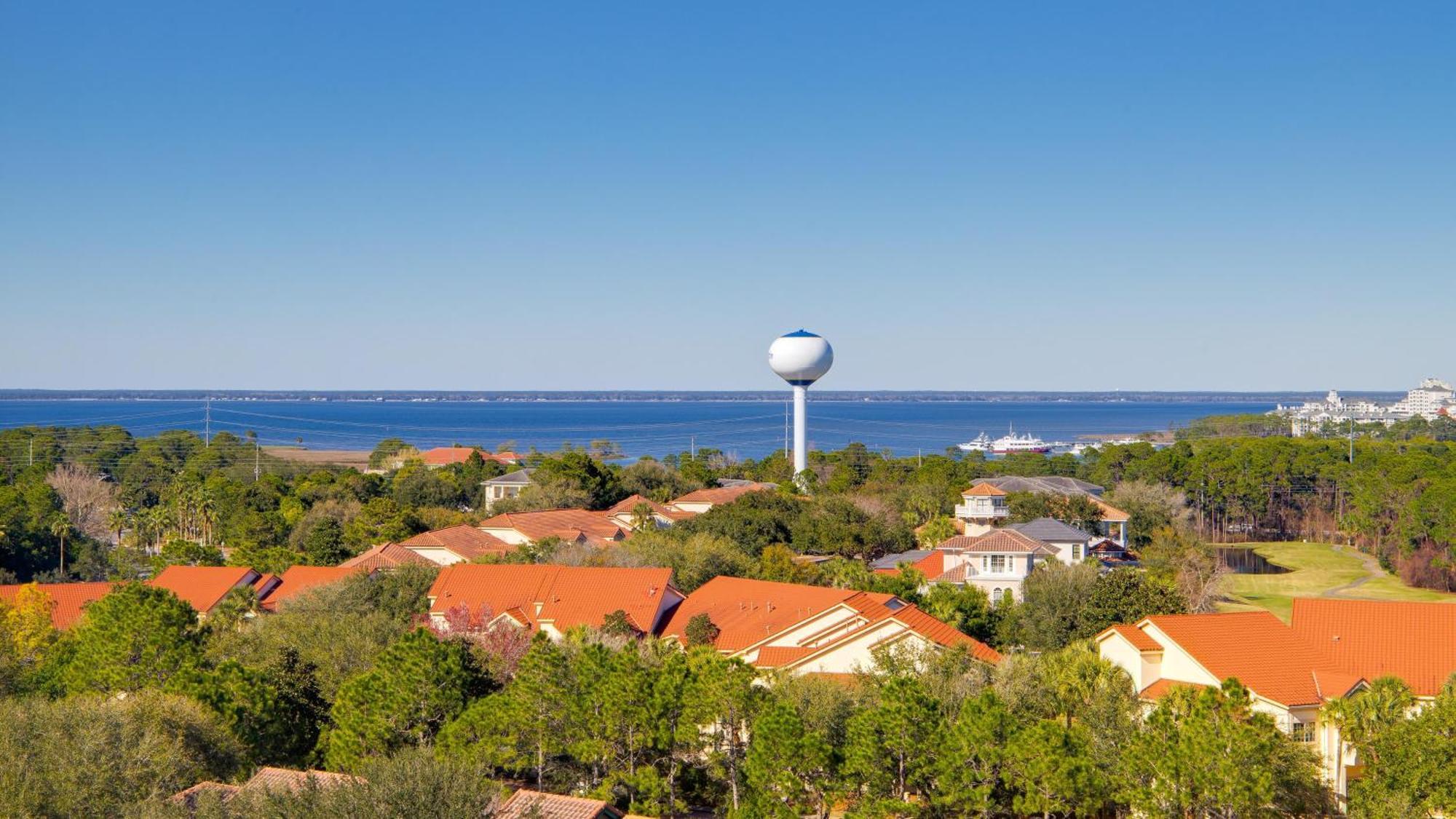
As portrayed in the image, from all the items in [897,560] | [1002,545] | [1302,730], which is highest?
[1002,545]

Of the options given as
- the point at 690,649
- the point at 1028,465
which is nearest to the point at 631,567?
the point at 690,649

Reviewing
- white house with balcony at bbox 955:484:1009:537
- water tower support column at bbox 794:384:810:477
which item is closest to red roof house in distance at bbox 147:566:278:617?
white house with balcony at bbox 955:484:1009:537

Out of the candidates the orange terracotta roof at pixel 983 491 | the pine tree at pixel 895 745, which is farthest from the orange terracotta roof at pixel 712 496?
the pine tree at pixel 895 745

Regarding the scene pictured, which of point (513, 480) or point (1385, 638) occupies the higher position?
point (1385, 638)

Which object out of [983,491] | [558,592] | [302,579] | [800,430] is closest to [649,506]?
[983,491]

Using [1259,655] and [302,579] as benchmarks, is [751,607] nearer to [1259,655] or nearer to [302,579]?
[1259,655]

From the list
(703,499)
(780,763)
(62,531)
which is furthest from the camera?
(703,499)
